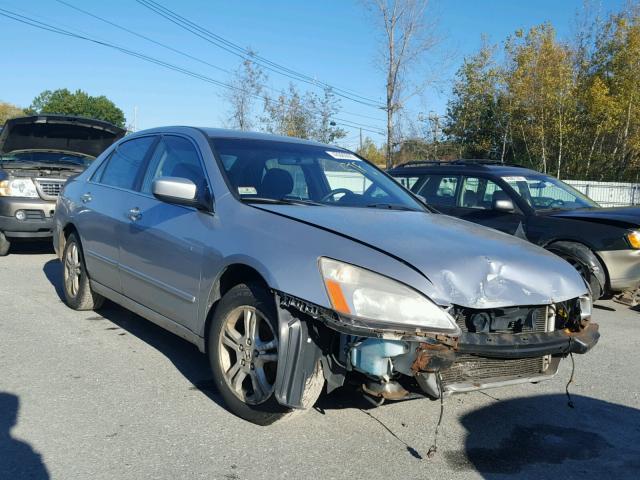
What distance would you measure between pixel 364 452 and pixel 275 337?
75cm

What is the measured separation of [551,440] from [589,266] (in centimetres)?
386

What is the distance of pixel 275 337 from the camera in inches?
129

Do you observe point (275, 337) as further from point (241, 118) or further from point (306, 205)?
point (241, 118)

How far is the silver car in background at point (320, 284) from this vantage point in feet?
9.64

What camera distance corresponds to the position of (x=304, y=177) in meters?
4.44

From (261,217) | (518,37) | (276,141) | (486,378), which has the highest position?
(518,37)

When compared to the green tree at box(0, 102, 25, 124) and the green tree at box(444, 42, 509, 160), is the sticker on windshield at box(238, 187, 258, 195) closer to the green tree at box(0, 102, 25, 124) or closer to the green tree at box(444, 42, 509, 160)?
the green tree at box(444, 42, 509, 160)

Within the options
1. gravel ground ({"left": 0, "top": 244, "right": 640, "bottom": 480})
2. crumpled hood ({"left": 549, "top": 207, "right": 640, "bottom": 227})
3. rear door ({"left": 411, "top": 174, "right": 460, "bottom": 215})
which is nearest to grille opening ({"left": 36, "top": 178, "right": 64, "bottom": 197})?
gravel ground ({"left": 0, "top": 244, "right": 640, "bottom": 480})

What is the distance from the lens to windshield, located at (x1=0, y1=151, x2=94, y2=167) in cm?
941

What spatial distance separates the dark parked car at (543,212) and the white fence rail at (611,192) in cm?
1557

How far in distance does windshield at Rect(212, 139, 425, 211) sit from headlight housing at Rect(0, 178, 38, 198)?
214 inches

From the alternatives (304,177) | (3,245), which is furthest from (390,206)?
(3,245)

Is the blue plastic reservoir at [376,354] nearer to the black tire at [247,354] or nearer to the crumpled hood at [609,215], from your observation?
the black tire at [247,354]

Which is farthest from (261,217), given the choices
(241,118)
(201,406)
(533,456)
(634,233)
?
→ (241,118)
